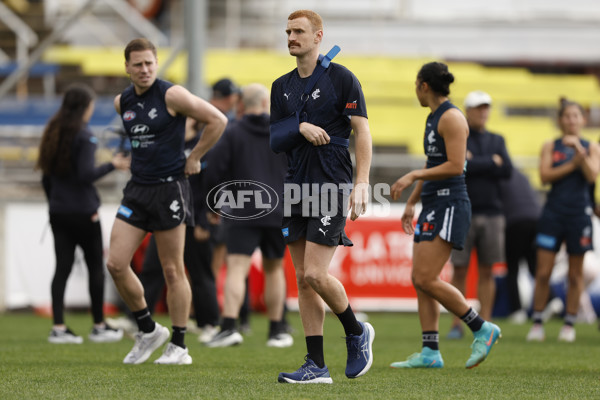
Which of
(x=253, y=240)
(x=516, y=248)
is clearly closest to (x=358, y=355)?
(x=253, y=240)

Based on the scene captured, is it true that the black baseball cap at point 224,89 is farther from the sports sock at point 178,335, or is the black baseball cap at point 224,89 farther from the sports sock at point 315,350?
the sports sock at point 315,350

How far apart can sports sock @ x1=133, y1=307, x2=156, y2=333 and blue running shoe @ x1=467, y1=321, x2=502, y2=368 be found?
6.52ft

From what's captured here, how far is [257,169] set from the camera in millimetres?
7855

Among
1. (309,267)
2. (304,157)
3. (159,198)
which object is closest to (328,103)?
(304,157)

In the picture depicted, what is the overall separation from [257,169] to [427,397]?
11.4 feet

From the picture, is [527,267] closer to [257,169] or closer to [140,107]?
[257,169]

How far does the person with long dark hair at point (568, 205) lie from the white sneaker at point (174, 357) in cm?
380

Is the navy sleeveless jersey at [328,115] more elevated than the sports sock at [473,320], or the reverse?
the navy sleeveless jersey at [328,115]

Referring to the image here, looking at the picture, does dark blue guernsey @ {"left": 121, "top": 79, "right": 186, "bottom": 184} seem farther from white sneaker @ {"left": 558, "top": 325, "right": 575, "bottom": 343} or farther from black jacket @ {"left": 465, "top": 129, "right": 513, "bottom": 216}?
white sneaker @ {"left": 558, "top": 325, "right": 575, "bottom": 343}

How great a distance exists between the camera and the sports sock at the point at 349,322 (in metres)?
5.27

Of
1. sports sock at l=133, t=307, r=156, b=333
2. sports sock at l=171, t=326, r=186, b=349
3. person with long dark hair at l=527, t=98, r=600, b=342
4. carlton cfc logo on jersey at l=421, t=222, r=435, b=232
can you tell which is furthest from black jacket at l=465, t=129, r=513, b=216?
sports sock at l=133, t=307, r=156, b=333

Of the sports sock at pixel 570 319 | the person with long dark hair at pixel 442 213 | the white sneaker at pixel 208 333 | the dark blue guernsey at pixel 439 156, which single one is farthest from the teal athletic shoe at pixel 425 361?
the sports sock at pixel 570 319

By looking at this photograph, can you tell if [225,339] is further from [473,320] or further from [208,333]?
[473,320]

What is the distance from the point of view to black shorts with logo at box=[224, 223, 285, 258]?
7.79 m
